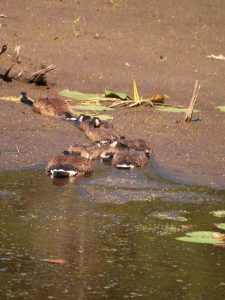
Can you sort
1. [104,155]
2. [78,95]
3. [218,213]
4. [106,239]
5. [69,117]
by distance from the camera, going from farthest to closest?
[78,95] → [69,117] → [104,155] → [218,213] → [106,239]

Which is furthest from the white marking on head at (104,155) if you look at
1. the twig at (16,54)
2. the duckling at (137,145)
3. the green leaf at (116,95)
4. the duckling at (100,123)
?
the twig at (16,54)

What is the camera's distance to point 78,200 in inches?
346

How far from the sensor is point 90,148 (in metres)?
10.4

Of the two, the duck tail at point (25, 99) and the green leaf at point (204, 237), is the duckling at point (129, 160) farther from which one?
the duck tail at point (25, 99)

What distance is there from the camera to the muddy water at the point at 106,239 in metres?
6.70

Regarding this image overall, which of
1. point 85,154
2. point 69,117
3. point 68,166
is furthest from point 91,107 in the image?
point 68,166

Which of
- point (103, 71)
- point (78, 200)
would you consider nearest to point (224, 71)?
point (103, 71)

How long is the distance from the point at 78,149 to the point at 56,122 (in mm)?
1633

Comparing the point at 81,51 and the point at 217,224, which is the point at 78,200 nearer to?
the point at 217,224

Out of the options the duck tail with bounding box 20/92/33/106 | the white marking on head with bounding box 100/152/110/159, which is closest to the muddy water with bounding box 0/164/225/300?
the white marking on head with bounding box 100/152/110/159

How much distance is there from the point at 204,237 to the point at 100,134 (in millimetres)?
3354

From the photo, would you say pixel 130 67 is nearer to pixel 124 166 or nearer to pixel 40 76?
pixel 40 76

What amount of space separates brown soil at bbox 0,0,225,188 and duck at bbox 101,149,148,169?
239 millimetres

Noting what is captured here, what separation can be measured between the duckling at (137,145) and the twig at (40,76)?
2.88 meters
